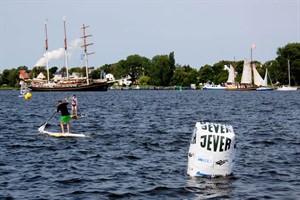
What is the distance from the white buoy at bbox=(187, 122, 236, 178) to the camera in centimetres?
1917

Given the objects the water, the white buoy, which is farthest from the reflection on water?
the white buoy

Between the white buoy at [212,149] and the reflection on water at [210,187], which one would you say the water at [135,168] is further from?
the white buoy at [212,149]

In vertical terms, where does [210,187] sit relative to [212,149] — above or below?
below

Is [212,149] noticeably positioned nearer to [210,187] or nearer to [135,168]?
[210,187]

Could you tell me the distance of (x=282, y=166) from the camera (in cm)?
2484

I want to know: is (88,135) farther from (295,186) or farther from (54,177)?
(295,186)

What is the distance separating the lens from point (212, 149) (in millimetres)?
19359

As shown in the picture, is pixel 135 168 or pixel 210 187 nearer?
pixel 210 187

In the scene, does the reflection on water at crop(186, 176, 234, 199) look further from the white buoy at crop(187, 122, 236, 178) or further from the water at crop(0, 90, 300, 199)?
the white buoy at crop(187, 122, 236, 178)

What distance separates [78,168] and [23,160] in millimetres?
3879

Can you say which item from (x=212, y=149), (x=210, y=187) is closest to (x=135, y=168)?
(x=210, y=187)

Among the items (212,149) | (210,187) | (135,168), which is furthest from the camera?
(135,168)

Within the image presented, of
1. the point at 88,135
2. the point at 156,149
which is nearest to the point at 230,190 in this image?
the point at 156,149

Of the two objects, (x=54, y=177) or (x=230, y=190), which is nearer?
(x=230, y=190)
